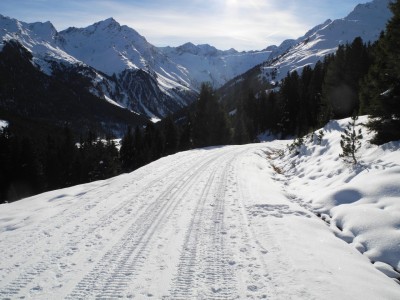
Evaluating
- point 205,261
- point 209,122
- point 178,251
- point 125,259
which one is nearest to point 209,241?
point 178,251

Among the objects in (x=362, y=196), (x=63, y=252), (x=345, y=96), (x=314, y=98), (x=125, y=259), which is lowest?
(x=125, y=259)

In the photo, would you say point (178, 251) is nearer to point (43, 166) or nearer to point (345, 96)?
point (345, 96)

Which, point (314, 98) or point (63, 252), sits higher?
point (314, 98)

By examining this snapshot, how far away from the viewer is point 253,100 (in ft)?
269

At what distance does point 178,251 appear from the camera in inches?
270

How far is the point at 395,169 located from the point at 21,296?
9688mm

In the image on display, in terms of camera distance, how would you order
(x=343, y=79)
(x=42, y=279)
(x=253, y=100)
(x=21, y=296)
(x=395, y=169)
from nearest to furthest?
(x=21, y=296)
(x=42, y=279)
(x=395, y=169)
(x=343, y=79)
(x=253, y=100)

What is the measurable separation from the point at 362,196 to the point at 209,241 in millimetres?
4760

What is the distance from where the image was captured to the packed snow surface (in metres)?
5.51

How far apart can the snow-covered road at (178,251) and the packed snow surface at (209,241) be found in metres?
0.02

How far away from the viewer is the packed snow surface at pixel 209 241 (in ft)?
18.1

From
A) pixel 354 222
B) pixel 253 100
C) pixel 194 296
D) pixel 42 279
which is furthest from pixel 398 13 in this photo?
pixel 253 100

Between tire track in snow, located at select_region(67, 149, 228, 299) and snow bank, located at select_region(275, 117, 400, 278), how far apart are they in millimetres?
4541

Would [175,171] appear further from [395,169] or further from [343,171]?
[395,169]
